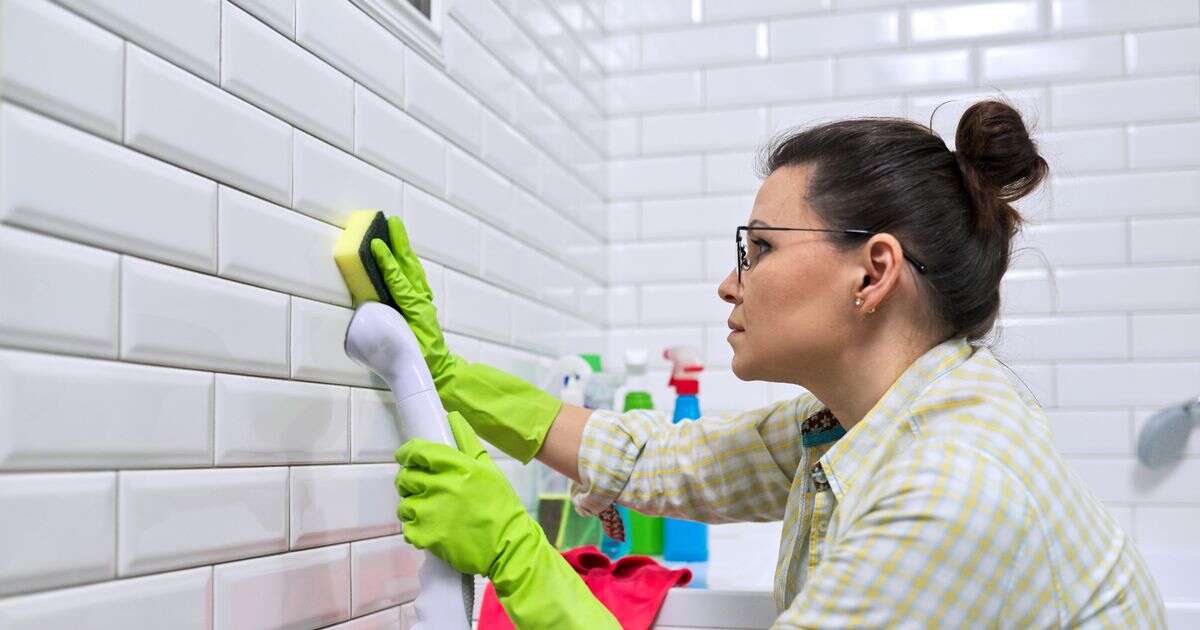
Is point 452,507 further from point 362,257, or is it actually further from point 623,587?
point 623,587

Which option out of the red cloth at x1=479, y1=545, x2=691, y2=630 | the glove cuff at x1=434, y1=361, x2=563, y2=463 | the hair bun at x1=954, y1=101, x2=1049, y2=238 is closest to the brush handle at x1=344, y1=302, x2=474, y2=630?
the glove cuff at x1=434, y1=361, x2=563, y2=463

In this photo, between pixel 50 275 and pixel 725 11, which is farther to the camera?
pixel 725 11

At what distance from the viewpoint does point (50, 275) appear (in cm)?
78

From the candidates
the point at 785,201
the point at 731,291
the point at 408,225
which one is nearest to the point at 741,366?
the point at 731,291

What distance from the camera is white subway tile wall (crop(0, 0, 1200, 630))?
81cm

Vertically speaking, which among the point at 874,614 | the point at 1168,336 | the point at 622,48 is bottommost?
the point at 874,614

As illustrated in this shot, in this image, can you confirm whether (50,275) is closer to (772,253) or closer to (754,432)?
(772,253)

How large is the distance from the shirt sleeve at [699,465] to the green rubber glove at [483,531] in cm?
31

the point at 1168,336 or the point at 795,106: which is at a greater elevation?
the point at 795,106

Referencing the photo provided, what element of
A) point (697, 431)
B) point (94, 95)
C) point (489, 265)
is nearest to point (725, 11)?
point (489, 265)

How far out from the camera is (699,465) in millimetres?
1444

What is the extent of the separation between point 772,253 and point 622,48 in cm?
114

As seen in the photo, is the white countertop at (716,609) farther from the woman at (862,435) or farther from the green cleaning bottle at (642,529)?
the green cleaning bottle at (642,529)

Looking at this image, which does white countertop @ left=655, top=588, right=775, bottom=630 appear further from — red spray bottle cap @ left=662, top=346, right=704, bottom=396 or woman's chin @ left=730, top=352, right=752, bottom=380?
red spray bottle cap @ left=662, top=346, right=704, bottom=396
